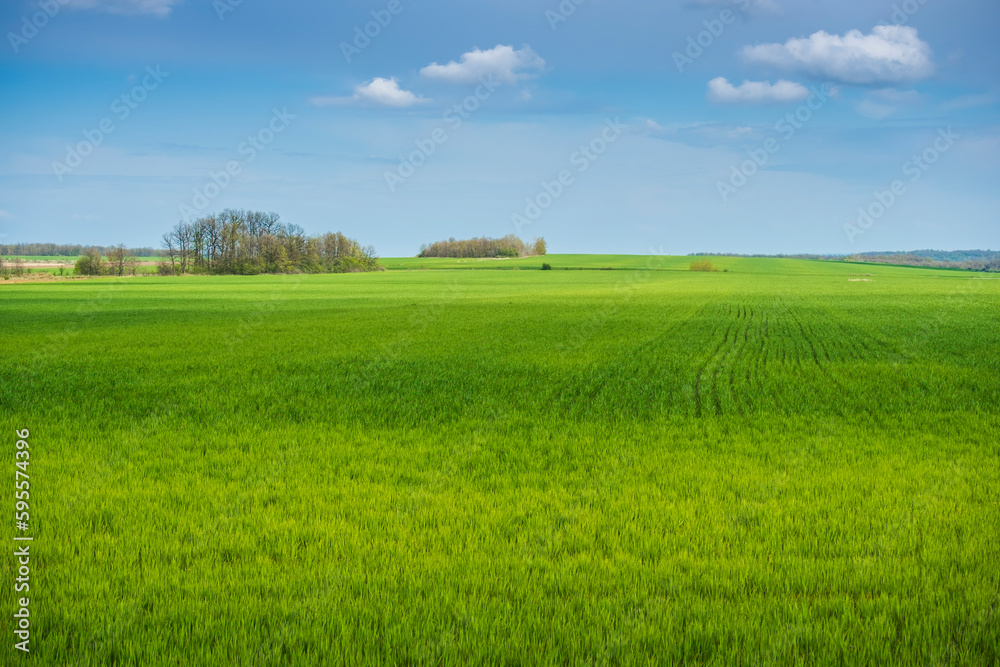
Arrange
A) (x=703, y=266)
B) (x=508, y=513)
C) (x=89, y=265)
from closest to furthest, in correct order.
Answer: (x=508, y=513), (x=89, y=265), (x=703, y=266)

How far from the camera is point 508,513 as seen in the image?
8.29 m

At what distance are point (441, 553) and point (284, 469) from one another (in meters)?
4.03

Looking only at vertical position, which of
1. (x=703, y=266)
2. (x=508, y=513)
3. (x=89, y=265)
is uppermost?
(x=703, y=266)

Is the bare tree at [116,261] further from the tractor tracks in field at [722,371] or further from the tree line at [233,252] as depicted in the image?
the tractor tracks in field at [722,371]

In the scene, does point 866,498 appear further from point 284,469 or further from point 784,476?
point 284,469

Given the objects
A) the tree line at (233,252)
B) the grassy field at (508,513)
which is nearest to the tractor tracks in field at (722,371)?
the grassy field at (508,513)

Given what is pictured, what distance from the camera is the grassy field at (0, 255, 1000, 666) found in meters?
5.49

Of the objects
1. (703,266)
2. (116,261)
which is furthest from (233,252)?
(703,266)

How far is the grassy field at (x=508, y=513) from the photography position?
18.0 feet

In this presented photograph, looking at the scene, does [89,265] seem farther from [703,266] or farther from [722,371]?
[722,371]

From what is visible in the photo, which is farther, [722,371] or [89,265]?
[89,265]

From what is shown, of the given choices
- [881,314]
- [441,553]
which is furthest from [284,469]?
[881,314]

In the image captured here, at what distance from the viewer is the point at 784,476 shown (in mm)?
10078

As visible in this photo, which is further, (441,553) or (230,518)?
(230,518)
